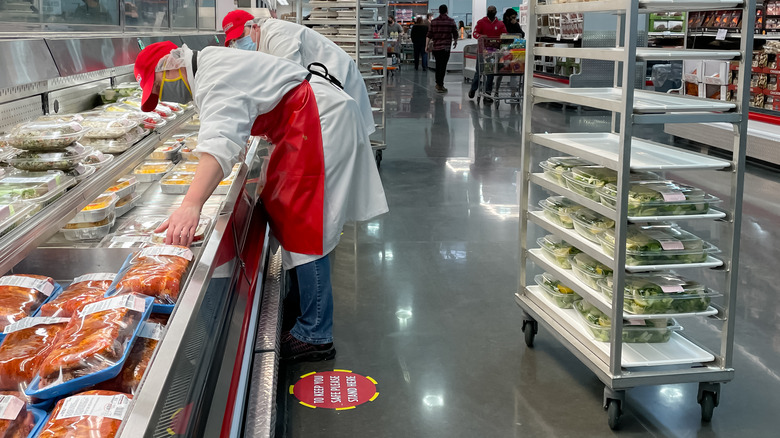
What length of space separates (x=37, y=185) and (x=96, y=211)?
374mm

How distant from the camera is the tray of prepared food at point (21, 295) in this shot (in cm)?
177

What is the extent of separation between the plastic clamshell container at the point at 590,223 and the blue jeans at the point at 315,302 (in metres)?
1.15

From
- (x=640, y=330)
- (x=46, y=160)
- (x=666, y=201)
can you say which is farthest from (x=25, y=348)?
(x=640, y=330)

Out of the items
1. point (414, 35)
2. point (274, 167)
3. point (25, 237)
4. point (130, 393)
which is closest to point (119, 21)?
point (274, 167)

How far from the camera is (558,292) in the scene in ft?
11.3

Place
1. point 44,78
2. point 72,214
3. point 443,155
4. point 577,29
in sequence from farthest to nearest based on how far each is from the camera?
point 577,29, point 443,155, point 44,78, point 72,214

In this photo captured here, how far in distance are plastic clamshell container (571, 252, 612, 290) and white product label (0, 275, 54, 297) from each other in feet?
6.96

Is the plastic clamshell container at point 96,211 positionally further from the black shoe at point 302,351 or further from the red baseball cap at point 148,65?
the black shoe at point 302,351

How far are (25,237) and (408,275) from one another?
3.08 m

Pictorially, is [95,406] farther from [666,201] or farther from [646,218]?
[666,201]

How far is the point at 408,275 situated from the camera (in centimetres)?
472

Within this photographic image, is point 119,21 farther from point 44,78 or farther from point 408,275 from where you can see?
point 408,275

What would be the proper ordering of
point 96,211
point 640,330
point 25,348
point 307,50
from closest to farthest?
1. point 25,348
2. point 96,211
3. point 640,330
4. point 307,50

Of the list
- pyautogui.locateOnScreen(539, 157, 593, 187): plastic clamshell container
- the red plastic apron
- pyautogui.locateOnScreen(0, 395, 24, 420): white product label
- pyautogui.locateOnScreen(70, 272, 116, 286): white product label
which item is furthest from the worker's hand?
pyautogui.locateOnScreen(539, 157, 593, 187): plastic clamshell container
